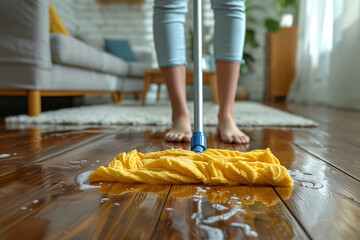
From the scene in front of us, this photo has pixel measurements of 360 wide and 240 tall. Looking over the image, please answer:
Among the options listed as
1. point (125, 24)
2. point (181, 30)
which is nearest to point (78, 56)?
point (181, 30)

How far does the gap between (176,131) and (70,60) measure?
118 cm

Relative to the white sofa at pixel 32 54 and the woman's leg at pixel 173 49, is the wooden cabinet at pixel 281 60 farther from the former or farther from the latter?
the woman's leg at pixel 173 49

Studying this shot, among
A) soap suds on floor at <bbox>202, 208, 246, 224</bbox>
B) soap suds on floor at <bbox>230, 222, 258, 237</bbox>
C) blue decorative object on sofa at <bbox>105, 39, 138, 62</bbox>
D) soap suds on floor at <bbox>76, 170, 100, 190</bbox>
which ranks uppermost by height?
blue decorative object on sofa at <bbox>105, 39, 138, 62</bbox>

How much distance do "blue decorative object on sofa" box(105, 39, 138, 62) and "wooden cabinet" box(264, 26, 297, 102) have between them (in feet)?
5.38

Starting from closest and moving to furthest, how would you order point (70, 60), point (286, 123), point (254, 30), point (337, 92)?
point (286, 123) → point (70, 60) → point (337, 92) → point (254, 30)

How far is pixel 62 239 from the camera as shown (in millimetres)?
298

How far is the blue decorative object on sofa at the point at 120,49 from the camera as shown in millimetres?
3621

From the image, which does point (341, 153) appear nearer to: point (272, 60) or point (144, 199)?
point (144, 199)

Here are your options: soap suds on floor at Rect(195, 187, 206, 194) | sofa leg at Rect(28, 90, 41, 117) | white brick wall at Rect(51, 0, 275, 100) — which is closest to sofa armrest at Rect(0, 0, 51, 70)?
sofa leg at Rect(28, 90, 41, 117)

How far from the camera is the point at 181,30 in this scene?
955 millimetres

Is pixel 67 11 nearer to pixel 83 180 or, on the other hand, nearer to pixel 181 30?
pixel 181 30

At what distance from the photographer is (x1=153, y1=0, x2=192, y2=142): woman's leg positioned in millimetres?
924

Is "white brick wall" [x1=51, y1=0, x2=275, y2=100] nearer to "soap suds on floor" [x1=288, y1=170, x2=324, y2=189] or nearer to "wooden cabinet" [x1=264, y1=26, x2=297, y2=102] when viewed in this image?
"wooden cabinet" [x1=264, y1=26, x2=297, y2=102]

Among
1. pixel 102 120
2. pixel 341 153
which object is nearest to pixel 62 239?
pixel 341 153
